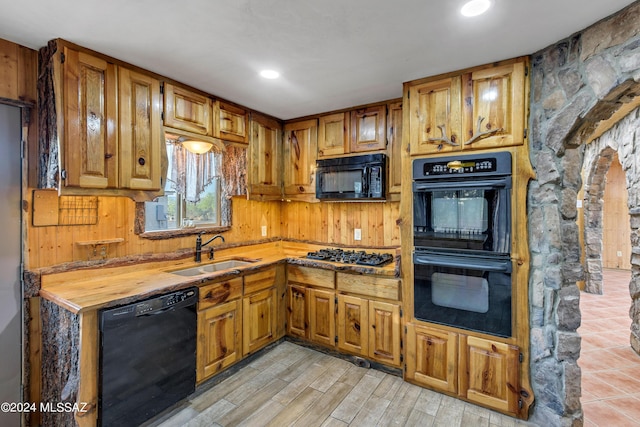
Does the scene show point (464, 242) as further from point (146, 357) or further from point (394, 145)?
point (146, 357)

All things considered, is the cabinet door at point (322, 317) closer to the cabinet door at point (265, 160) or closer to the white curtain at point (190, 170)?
the cabinet door at point (265, 160)

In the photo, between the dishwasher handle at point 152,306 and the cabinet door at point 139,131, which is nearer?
the dishwasher handle at point 152,306

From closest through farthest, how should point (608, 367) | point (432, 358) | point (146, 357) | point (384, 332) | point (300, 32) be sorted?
point (300, 32) < point (146, 357) < point (432, 358) < point (384, 332) < point (608, 367)

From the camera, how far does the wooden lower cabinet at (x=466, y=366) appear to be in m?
2.11

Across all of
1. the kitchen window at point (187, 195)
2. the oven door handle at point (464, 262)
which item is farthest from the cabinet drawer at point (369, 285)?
the kitchen window at point (187, 195)

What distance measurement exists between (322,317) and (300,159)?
173cm

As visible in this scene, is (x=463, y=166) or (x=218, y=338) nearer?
(x=463, y=166)

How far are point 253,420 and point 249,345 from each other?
75 centimetres

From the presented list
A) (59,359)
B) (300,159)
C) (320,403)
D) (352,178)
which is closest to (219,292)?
(59,359)

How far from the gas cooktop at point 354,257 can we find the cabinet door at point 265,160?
0.87m

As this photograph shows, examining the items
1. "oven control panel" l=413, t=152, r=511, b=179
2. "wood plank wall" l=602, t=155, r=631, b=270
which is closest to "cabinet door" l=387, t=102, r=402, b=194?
"oven control panel" l=413, t=152, r=511, b=179

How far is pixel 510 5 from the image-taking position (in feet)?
5.10

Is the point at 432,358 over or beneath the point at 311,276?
beneath

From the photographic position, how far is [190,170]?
119 inches
